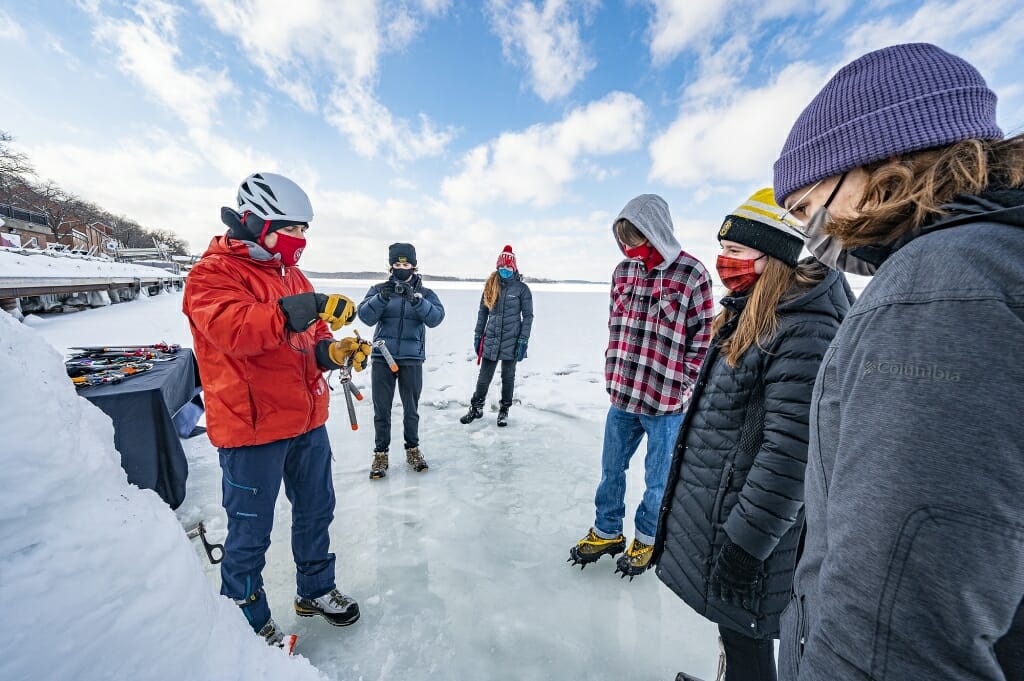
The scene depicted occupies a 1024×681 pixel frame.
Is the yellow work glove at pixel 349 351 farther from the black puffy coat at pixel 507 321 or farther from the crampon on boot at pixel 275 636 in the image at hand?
the black puffy coat at pixel 507 321

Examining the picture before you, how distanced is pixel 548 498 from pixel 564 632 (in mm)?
1310

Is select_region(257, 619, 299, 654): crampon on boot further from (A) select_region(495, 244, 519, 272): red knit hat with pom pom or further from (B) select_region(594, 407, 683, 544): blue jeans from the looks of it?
(A) select_region(495, 244, 519, 272): red knit hat with pom pom

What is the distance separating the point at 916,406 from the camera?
53 centimetres

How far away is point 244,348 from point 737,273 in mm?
2213

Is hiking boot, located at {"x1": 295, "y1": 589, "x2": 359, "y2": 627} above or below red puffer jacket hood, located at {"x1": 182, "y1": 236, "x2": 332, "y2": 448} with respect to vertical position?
below

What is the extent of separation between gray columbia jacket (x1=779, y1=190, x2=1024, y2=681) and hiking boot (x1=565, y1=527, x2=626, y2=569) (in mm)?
2144

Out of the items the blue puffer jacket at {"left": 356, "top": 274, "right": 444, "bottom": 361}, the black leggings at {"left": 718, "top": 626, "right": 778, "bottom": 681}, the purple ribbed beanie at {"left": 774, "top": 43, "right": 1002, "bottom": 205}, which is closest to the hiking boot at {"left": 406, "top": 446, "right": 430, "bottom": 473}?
the blue puffer jacket at {"left": 356, "top": 274, "right": 444, "bottom": 361}

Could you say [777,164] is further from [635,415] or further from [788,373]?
[635,415]

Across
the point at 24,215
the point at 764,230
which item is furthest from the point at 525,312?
the point at 24,215

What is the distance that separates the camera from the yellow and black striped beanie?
5.08 ft

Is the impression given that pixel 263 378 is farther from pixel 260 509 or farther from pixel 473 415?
pixel 473 415

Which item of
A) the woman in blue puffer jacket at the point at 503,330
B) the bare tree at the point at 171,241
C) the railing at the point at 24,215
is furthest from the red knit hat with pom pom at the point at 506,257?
the bare tree at the point at 171,241

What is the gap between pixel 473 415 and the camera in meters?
5.15

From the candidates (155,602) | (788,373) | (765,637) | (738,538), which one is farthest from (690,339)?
(155,602)
